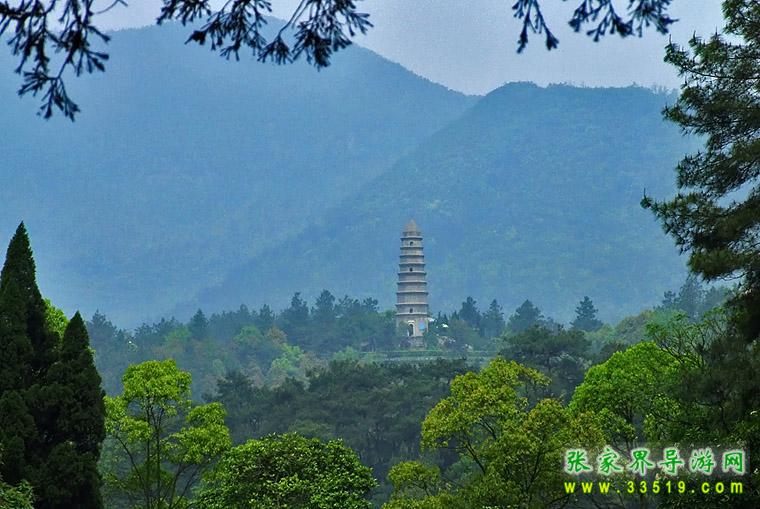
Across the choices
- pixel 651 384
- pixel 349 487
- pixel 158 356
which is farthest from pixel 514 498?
pixel 158 356

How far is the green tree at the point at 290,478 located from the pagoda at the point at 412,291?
11808 centimetres

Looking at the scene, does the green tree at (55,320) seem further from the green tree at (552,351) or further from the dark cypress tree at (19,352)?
the green tree at (552,351)

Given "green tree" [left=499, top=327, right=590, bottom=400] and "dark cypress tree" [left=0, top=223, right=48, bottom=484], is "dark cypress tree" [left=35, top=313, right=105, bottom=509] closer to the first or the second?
"dark cypress tree" [left=0, top=223, right=48, bottom=484]

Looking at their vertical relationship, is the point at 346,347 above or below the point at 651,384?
above

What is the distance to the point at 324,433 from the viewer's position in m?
64.1

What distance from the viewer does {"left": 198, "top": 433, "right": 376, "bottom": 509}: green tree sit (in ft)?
88.3

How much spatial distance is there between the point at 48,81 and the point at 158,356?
12902 cm

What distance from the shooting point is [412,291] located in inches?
5797

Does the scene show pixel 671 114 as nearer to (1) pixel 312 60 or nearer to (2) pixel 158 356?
(1) pixel 312 60

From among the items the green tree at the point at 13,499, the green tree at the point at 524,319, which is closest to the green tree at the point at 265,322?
the green tree at the point at 524,319

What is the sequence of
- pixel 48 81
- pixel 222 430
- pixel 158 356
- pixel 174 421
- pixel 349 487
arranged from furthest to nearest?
pixel 158 356 → pixel 174 421 → pixel 222 430 → pixel 349 487 → pixel 48 81

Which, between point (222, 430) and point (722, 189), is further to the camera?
point (222, 430)

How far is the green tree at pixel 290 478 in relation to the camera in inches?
1059

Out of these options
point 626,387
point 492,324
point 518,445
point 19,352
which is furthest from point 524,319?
point 518,445
